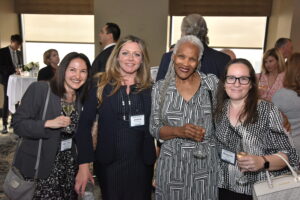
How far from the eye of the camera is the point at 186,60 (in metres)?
1.58

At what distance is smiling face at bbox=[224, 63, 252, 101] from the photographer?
144 centimetres

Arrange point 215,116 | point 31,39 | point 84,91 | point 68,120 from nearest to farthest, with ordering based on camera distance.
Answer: point 215,116, point 68,120, point 84,91, point 31,39

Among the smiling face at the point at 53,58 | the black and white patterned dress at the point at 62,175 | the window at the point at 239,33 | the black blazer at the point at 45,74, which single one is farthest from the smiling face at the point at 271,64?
the window at the point at 239,33

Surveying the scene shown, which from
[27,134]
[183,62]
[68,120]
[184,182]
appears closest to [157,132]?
[184,182]

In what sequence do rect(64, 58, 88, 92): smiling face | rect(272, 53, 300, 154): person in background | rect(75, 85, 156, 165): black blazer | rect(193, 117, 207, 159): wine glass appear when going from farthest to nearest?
rect(272, 53, 300, 154): person in background → rect(64, 58, 88, 92): smiling face → rect(75, 85, 156, 165): black blazer → rect(193, 117, 207, 159): wine glass

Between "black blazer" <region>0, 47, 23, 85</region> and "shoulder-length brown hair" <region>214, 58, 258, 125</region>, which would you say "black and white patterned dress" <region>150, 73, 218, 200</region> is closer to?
"shoulder-length brown hair" <region>214, 58, 258, 125</region>

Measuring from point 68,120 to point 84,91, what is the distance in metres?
0.29

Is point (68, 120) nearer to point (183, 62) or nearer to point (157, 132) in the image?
point (157, 132)

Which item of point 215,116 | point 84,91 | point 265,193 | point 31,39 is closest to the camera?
point 265,193

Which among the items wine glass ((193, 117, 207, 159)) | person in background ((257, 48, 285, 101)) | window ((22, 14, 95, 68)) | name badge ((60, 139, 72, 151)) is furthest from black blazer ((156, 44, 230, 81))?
window ((22, 14, 95, 68))

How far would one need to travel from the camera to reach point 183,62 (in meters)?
1.59

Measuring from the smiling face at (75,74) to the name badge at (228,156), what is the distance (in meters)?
0.99

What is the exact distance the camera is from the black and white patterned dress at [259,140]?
→ 1391 millimetres

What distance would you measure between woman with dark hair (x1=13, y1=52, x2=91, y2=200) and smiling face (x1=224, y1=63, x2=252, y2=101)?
95 centimetres
